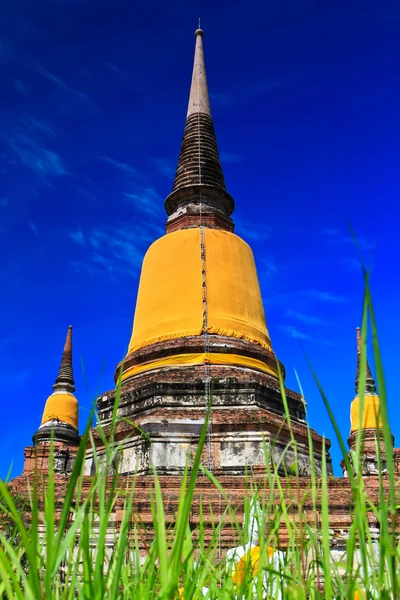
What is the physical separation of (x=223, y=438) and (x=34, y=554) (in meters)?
8.61

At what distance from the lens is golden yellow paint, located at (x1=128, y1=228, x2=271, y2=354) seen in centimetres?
1147

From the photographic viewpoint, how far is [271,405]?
10.2m

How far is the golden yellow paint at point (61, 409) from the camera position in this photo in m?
16.8

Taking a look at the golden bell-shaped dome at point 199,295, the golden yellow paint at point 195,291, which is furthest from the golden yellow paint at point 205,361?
the golden yellow paint at point 195,291

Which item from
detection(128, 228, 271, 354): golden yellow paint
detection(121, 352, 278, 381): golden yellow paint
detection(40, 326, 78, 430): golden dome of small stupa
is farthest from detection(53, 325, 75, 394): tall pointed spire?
detection(121, 352, 278, 381): golden yellow paint

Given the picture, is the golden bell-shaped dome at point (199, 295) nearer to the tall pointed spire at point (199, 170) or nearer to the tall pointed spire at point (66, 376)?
the tall pointed spire at point (199, 170)

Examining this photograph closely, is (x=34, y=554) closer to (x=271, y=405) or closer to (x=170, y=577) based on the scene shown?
(x=170, y=577)

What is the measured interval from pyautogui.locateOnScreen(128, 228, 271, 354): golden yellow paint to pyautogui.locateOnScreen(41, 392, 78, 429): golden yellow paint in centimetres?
588

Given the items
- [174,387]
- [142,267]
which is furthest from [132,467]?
[142,267]

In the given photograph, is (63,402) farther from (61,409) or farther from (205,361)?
(205,361)

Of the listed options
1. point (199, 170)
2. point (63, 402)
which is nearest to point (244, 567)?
point (199, 170)

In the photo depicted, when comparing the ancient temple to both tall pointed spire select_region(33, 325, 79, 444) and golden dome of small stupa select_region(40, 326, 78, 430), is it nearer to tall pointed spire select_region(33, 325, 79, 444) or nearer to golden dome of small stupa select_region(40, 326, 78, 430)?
tall pointed spire select_region(33, 325, 79, 444)

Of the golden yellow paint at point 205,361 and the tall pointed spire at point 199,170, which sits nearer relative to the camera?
the golden yellow paint at point 205,361

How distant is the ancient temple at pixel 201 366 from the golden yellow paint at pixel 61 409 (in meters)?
1.48
